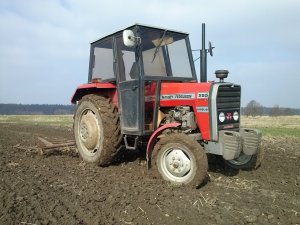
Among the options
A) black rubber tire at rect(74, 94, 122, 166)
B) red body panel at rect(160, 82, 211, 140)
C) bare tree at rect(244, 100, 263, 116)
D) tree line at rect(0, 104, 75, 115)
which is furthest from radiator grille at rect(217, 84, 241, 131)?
tree line at rect(0, 104, 75, 115)

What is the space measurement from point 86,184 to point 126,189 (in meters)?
0.67

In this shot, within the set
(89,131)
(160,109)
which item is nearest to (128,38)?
(160,109)

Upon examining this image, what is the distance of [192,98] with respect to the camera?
5988mm

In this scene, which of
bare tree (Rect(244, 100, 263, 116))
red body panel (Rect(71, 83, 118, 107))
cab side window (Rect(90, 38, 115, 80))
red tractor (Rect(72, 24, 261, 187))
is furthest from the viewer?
bare tree (Rect(244, 100, 263, 116))

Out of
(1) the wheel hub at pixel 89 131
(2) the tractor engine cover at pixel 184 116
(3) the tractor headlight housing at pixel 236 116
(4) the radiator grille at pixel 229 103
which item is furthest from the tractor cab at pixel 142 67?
(3) the tractor headlight housing at pixel 236 116

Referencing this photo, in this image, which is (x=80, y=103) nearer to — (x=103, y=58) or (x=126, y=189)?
(x=103, y=58)

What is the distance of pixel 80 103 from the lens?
764 cm

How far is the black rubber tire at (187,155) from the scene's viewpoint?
17.4ft

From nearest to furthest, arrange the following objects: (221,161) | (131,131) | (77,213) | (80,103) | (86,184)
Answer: (77,213)
(86,184)
(131,131)
(221,161)
(80,103)

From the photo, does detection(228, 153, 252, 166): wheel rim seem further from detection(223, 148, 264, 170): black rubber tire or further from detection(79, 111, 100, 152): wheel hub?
detection(79, 111, 100, 152): wheel hub

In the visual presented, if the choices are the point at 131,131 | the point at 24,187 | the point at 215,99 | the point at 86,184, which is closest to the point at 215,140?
the point at 215,99

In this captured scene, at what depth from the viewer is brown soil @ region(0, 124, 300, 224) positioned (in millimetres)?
4148

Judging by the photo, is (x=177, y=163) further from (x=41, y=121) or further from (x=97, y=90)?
(x=41, y=121)

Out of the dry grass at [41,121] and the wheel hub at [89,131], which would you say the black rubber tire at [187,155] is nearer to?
the wheel hub at [89,131]
